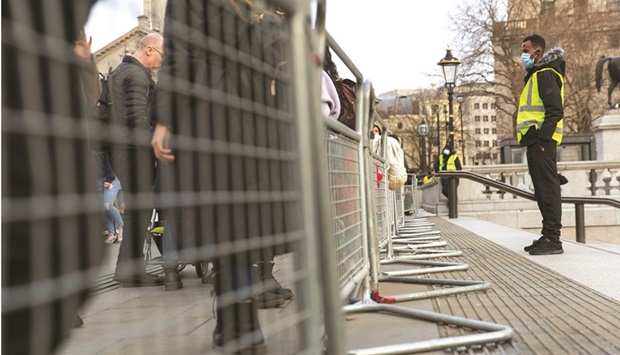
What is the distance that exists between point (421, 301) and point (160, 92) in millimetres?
3203

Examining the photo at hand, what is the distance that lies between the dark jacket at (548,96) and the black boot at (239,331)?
541cm

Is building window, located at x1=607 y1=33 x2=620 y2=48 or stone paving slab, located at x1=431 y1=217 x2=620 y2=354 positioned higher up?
building window, located at x1=607 y1=33 x2=620 y2=48

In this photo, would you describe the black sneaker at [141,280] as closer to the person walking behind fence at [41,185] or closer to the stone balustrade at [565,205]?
the person walking behind fence at [41,185]

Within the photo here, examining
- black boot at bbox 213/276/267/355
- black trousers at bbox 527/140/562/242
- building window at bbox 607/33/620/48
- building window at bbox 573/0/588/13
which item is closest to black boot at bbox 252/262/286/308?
black boot at bbox 213/276/267/355

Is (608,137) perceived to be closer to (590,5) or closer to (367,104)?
(367,104)

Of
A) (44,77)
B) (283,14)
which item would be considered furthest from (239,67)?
(44,77)

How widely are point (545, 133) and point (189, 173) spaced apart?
597 centimetres

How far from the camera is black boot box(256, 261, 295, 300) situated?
2.84 meters

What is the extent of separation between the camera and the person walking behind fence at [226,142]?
1992 mm

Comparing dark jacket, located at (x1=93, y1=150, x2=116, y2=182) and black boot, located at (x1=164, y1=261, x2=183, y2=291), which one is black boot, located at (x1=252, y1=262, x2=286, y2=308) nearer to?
dark jacket, located at (x1=93, y1=150, x2=116, y2=182)

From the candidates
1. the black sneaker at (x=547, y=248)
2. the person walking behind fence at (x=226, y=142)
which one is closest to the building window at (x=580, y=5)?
the black sneaker at (x=547, y=248)

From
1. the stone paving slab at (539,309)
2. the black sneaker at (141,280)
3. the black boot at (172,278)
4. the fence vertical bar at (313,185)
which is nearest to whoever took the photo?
the fence vertical bar at (313,185)

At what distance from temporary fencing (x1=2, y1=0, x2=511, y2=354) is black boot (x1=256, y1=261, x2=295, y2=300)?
0.11m

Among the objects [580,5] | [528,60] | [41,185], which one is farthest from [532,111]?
[580,5]
